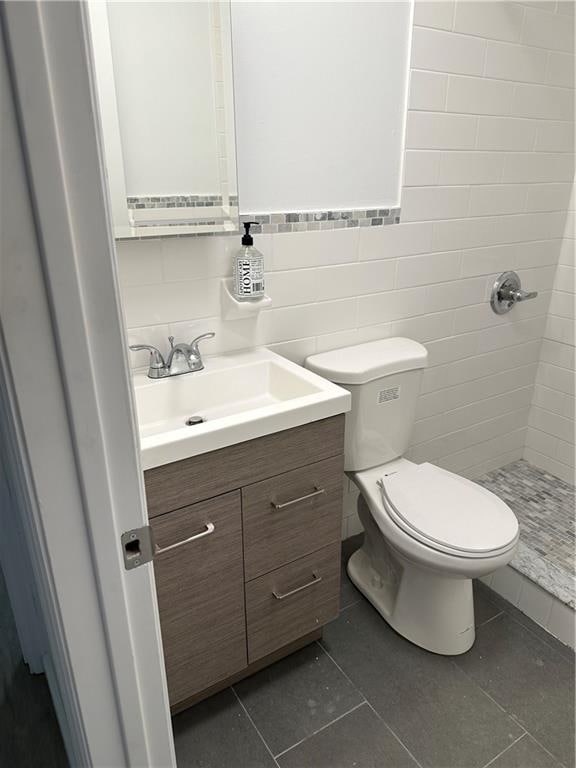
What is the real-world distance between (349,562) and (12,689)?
1266 mm

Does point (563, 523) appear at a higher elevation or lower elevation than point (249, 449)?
lower

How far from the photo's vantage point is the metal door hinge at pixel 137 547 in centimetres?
62

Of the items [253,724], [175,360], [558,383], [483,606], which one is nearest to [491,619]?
[483,606]

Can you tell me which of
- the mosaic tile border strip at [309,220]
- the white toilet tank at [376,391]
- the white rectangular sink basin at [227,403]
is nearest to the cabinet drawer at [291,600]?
the white toilet tank at [376,391]

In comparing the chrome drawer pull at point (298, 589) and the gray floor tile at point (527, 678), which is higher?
the chrome drawer pull at point (298, 589)

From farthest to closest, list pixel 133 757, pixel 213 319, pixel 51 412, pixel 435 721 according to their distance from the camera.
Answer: pixel 213 319
pixel 435 721
pixel 133 757
pixel 51 412

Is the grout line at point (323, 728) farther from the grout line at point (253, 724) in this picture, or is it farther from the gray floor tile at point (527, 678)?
the gray floor tile at point (527, 678)

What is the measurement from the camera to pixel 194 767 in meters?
1.34

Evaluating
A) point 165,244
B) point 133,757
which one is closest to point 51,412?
point 133,757

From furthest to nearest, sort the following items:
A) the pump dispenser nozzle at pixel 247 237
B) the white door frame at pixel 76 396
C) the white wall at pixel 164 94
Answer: the pump dispenser nozzle at pixel 247 237 → the white wall at pixel 164 94 → the white door frame at pixel 76 396

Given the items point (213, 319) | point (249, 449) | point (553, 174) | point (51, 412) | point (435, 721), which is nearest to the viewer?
point (51, 412)

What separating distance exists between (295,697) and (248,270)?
1.22 meters

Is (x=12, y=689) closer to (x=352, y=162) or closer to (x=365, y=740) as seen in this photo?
(x=365, y=740)

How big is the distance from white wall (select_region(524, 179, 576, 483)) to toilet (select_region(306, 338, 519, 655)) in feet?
3.09
